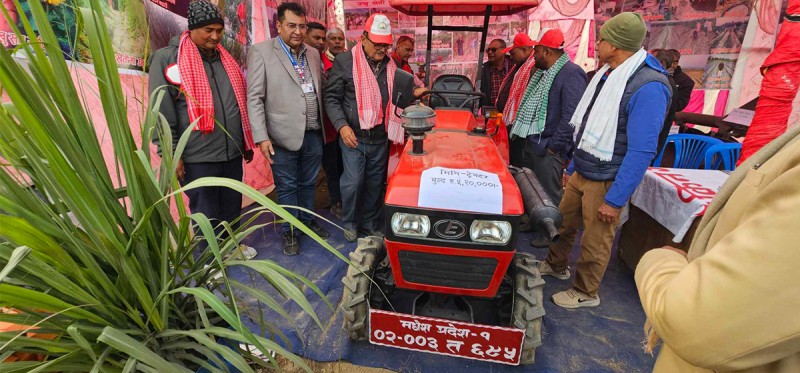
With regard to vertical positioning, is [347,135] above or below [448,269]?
above

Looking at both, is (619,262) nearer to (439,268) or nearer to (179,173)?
(439,268)

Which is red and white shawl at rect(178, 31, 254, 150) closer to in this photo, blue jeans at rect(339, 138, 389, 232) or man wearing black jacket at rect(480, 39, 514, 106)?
blue jeans at rect(339, 138, 389, 232)

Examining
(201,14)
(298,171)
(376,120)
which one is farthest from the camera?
(298,171)

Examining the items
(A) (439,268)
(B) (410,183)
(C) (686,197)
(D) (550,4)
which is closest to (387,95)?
(B) (410,183)

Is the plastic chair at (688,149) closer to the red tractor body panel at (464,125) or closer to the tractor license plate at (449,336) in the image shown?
the red tractor body panel at (464,125)

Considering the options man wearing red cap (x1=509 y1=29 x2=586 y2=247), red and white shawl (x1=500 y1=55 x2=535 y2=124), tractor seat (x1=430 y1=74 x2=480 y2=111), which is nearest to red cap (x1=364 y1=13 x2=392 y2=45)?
tractor seat (x1=430 y1=74 x2=480 y2=111)

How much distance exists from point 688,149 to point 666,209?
6.63ft

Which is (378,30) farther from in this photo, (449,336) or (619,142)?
(449,336)

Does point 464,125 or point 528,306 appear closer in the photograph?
point 528,306

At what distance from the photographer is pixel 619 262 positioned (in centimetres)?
328

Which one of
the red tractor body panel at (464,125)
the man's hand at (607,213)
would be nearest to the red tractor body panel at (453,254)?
the man's hand at (607,213)

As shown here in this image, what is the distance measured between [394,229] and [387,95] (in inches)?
79.0

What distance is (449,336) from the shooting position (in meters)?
1.78

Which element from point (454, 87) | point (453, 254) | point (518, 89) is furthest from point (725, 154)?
point (453, 254)
